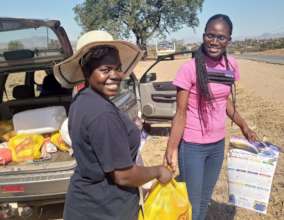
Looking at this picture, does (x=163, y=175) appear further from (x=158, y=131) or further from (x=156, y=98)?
(x=158, y=131)

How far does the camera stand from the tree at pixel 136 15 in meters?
42.8

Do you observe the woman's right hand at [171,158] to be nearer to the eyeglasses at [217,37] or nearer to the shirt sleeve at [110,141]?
the eyeglasses at [217,37]

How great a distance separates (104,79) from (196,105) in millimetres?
1003

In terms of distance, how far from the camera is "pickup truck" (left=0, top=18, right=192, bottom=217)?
357cm

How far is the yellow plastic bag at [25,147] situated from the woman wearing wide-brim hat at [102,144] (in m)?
2.14

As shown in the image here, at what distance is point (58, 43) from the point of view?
14.1ft

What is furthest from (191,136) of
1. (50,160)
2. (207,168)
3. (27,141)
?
(27,141)

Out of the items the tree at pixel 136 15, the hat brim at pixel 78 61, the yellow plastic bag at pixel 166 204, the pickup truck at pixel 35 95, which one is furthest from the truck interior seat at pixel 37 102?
the tree at pixel 136 15

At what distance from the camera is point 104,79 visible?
1823mm


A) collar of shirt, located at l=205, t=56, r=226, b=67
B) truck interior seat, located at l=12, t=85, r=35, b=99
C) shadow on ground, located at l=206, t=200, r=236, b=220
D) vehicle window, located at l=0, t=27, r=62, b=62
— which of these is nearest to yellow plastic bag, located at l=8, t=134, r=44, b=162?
vehicle window, located at l=0, t=27, r=62, b=62

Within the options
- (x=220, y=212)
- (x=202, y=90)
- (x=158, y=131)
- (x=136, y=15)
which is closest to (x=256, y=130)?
(x=158, y=131)

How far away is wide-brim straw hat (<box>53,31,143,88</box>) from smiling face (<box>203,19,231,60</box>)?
57 centimetres

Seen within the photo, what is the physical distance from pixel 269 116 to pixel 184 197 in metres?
6.66

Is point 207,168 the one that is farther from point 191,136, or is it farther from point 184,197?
point 184,197
